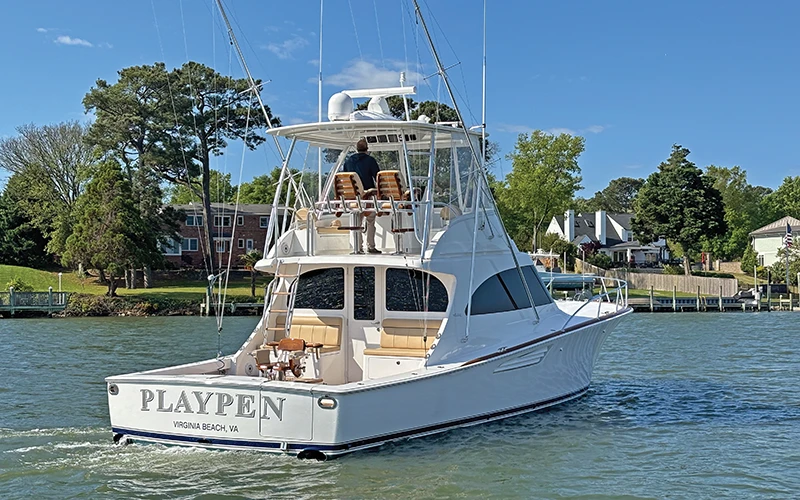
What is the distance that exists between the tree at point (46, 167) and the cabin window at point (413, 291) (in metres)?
52.9

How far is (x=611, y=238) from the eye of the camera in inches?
3809

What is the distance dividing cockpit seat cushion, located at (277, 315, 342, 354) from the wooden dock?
122ft

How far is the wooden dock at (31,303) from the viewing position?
4675cm

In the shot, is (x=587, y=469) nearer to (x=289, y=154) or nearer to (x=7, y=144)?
(x=289, y=154)

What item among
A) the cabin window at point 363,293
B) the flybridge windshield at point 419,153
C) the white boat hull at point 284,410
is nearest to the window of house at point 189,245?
the flybridge windshield at point 419,153

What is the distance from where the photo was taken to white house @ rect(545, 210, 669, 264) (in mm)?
91688

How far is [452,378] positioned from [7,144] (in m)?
63.8

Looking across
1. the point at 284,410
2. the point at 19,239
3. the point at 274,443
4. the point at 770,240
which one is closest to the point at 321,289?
the point at 284,410

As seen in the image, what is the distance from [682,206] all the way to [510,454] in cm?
6188

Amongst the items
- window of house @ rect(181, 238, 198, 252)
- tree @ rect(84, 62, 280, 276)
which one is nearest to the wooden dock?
tree @ rect(84, 62, 280, 276)

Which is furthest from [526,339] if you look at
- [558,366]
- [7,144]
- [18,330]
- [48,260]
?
[7,144]

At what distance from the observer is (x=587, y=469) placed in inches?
457

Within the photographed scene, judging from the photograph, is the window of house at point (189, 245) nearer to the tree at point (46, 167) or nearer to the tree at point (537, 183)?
the tree at point (46, 167)

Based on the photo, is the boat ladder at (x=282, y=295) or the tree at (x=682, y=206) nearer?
the boat ladder at (x=282, y=295)
